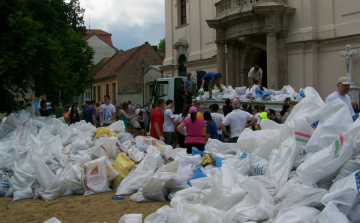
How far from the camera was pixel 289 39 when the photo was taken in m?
18.0

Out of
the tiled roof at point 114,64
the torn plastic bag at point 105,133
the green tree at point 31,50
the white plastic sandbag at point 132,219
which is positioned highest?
the tiled roof at point 114,64

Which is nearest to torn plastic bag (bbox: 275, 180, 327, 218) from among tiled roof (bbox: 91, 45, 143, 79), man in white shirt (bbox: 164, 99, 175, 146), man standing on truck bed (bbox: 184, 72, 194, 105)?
man in white shirt (bbox: 164, 99, 175, 146)

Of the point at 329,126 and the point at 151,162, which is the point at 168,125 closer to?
the point at 151,162

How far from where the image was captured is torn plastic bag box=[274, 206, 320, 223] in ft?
10.9

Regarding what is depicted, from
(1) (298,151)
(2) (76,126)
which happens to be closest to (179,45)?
(2) (76,126)

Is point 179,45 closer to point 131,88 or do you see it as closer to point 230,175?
point 131,88

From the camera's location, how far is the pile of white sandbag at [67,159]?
641 centimetres

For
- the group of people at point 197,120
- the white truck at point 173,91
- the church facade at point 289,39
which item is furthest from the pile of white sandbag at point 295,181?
the church facade at point 289,39

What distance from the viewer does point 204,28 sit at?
2380 centimetres

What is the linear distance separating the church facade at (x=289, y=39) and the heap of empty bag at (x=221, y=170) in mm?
10766

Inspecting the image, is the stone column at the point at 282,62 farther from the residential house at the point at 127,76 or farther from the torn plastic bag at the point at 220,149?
the residential house at the point at 127,76

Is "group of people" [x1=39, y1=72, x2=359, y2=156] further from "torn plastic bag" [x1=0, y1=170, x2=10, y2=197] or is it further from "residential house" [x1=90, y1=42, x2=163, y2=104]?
"residential house" [x1=90, y1=42, x2=163, y2=104]

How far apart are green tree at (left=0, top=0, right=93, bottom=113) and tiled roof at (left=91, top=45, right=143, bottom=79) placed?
84.5 ft

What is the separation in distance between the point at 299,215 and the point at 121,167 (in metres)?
4.02
